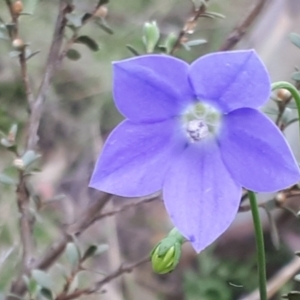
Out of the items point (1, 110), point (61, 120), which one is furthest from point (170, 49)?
point (61, 120)

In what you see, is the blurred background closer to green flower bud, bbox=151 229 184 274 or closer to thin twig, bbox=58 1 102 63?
thin twig, bbox=58 1 102 63

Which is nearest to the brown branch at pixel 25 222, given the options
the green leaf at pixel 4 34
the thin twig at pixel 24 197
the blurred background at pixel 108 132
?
the thin twig at pixel 24 197

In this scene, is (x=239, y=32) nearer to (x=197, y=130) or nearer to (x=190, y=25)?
(x=190, y=25)

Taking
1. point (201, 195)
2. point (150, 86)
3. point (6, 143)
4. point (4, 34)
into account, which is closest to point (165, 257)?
point (201, 195)

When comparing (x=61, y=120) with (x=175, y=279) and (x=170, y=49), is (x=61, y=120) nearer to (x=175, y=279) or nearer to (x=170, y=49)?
(x=175, y=279)

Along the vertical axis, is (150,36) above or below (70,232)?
above

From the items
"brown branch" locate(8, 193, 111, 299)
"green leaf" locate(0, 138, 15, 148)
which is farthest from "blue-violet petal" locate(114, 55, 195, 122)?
"brown branch" locate(8, 193, 111, 299)

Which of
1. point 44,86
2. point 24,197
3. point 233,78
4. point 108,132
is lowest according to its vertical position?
point 108,132
